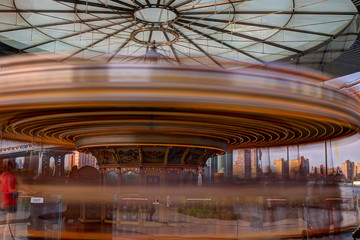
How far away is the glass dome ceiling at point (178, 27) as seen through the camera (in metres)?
13.8

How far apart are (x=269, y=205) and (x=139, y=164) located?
8925mm

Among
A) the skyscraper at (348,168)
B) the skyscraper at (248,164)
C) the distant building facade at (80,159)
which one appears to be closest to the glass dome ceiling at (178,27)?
the distant building facade at (80,159)

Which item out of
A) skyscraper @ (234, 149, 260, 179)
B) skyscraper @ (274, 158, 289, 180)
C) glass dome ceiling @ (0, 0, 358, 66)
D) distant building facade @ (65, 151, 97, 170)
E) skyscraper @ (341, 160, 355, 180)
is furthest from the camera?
skyscraper @ (341, 160, 355, 180)

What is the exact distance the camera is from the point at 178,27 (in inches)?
603

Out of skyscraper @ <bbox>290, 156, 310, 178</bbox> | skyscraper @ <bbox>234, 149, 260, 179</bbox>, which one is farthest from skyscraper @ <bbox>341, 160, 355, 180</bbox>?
skyscraper @ <bbox>234, 149, 260, 179</bbox>

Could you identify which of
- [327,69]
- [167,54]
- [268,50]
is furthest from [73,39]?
[327,69]

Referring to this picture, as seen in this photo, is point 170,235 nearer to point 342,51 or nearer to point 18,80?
point 18,80

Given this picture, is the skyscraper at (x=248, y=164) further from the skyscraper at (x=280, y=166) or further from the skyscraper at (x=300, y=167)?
the skyscraper at (x=300, y=167)

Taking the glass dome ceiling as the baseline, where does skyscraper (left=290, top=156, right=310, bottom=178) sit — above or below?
below

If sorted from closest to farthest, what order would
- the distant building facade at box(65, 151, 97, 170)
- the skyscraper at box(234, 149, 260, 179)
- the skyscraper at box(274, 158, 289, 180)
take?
the distant building facade at box(65, 151, 97, 170)
the skyscraper at box(234, 149, 260, 179)
the skyscraper at box(274, 158, 289, 180)

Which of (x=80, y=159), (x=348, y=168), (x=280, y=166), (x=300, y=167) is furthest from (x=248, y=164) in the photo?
(x=80, y=159)

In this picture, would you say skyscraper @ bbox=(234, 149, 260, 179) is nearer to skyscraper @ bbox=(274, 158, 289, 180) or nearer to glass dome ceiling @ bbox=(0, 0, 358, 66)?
skyscraper @ bbox=(274, 158, 289, 180)

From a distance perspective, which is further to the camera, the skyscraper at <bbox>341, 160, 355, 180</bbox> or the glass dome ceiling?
the skyscraper at <bbox>341, 160, 355, 180</bbox>

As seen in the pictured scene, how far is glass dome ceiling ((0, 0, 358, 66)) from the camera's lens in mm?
13836
